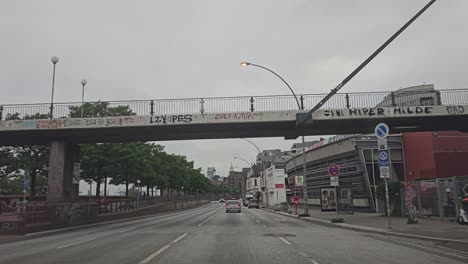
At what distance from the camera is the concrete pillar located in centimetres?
2717

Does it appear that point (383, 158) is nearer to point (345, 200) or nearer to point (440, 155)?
point (440, 155)

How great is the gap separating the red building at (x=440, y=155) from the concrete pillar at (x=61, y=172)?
2585 cm

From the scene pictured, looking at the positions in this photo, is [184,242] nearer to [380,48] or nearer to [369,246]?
[369,246]

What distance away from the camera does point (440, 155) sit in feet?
109

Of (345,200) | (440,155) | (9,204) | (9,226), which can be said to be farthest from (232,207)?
(9,226)

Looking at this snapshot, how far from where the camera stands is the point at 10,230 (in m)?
20.6

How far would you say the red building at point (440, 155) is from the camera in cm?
3300

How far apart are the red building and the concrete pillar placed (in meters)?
25.9

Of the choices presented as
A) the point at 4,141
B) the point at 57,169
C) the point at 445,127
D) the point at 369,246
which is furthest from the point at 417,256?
the point at 4,141

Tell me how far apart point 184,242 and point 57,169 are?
597 inches

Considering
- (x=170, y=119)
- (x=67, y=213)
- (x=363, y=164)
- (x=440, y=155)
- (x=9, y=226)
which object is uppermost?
(x=170, y=119)

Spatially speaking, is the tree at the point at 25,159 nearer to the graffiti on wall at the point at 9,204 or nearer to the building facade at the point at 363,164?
the graffiti on wall at the point at 9,204

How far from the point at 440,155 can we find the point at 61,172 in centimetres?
2791

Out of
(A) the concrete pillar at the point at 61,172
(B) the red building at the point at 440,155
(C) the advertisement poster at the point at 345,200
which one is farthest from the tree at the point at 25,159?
(B) the red building at the point at 440,155
